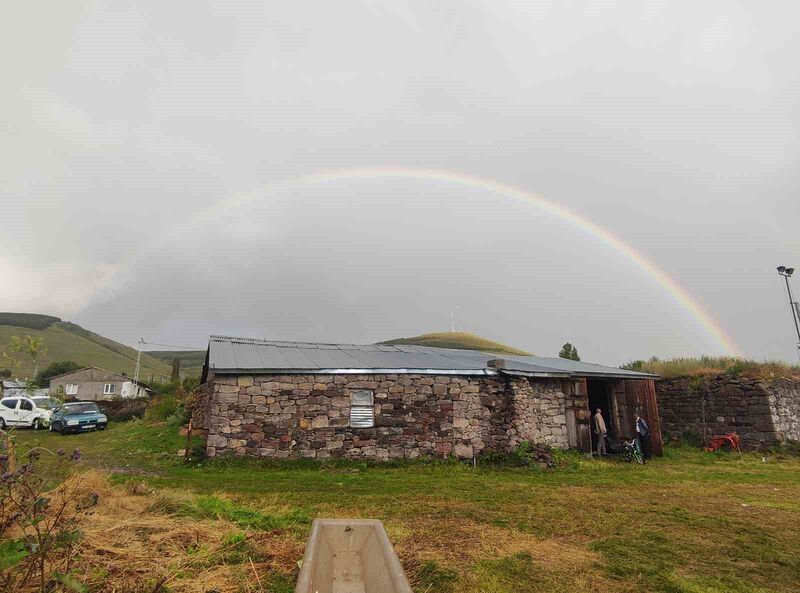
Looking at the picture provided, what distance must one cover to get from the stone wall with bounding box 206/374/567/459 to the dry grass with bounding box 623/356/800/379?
9406 millimetres

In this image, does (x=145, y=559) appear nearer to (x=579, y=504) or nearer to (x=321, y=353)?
(x=579, y=504)

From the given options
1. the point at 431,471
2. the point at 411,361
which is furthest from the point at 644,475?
the point at 411,361

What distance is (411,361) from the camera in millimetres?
14805

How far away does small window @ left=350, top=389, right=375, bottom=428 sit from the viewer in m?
13.0

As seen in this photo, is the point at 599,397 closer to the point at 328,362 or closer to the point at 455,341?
the point at 328,362

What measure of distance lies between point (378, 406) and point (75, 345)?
11257 cm

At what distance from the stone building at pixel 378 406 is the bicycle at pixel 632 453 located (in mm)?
1293

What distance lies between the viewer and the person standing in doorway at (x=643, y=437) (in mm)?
14969

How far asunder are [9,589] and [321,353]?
12635 mm

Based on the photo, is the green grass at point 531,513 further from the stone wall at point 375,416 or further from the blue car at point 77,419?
the blue car at point 77,419

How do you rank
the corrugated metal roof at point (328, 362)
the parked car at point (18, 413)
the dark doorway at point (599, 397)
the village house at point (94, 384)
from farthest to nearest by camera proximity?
the village house at point (94, 384), the parked car at point (18, 413), the dark doorway at point (599, 397), the corrugated metal roof at point (328, 362)

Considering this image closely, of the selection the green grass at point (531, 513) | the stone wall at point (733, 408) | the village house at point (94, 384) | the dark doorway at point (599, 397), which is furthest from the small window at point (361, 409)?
the village house at point (94, 384)

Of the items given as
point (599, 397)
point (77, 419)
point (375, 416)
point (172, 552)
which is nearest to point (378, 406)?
point (375, 416)

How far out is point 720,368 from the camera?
62.3 feet
